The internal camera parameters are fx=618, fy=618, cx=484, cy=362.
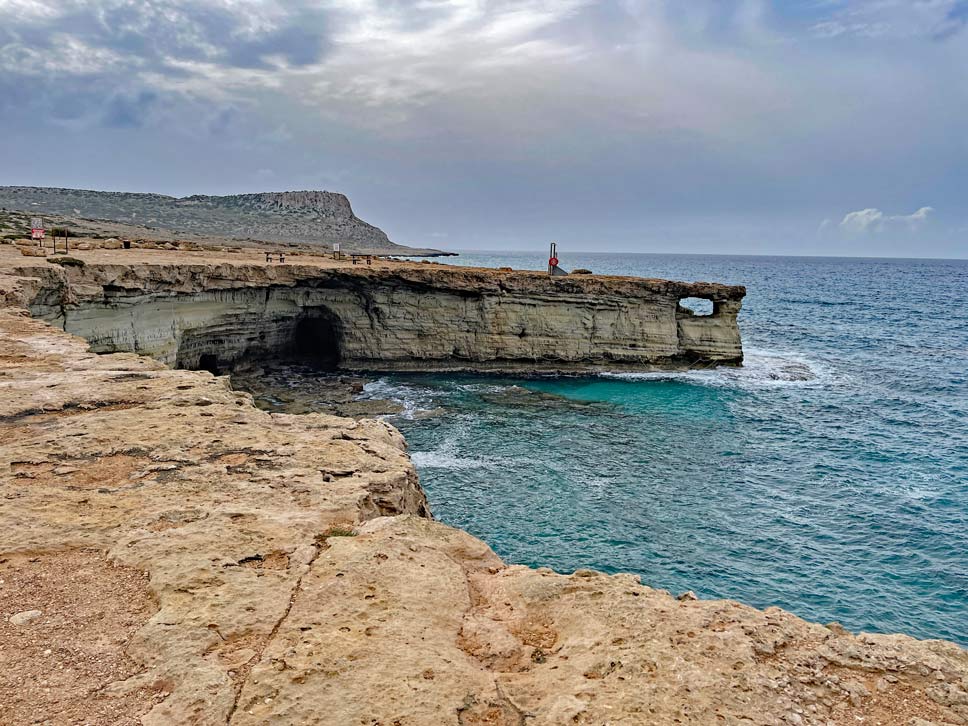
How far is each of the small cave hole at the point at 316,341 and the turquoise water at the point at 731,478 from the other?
6452 millimetres

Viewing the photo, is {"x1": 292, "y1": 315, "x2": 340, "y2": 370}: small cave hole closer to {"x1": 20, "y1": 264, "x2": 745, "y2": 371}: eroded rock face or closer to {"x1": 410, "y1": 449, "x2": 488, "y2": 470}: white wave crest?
{"x1": 20, "y1": 264, "x2": 745, "y2": 371}: eroded rock face

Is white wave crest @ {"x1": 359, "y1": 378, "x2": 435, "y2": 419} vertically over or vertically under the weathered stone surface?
under

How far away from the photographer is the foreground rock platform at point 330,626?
13.9 feet

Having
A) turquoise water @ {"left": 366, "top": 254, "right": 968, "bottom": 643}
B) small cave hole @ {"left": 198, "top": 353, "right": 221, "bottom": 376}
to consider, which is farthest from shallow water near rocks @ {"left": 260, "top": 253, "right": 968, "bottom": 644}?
small cave hole @ {"left": 198, "top": 353, "right": 221, "bottom": 376}

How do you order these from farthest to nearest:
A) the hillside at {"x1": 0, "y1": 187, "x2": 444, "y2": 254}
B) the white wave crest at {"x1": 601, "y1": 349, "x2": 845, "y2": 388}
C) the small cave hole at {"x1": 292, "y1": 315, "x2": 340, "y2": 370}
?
the hillside at {"x1": 0, "y1": 187, "x2": 444, "y2": 254} → the small cave hole at {"x1": 292, "y1": 315, "x2": 340, "y2": 370} → the white wave crest at {"x1": 601, "y1": 349, "x2": 845, "y2": 388}

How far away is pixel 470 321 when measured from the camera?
121 ft

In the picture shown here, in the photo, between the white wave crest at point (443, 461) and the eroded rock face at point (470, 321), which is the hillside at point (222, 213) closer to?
the eroded rock face at point (470, 321)

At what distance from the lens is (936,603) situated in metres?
14.4

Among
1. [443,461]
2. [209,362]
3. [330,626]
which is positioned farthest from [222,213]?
[330,626]

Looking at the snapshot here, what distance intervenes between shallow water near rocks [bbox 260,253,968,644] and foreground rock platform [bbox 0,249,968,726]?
9655mm

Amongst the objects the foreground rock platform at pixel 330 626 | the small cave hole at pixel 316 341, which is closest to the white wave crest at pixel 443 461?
the foreground rock platform at pixel 330 626

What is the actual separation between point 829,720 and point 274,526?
197 inches

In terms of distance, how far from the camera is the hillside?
91.4 metres

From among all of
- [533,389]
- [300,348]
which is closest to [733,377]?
[533,389]
